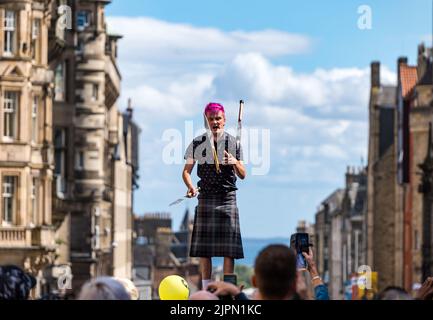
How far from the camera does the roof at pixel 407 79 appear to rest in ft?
383

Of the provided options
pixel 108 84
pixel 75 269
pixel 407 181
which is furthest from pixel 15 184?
pixel 407 181

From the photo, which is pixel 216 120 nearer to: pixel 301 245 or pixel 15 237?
pixel 301 245

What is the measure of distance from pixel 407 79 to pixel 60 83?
37.8 m

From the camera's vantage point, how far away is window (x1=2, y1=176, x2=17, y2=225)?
2382 inches

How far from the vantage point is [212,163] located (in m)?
17.6

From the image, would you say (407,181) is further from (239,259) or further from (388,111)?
(239,259)

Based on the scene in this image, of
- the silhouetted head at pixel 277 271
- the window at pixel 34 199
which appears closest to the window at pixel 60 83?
the window at pixel 34 199

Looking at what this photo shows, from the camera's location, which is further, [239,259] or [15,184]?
[15,184]

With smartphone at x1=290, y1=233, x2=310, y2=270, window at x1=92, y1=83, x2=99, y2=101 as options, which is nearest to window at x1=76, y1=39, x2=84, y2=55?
window at x1=92, y1=83, x2=99, y2=101

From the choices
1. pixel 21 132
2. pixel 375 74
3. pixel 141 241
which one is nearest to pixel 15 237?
pixel 21 132

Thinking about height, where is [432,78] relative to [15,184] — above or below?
above
